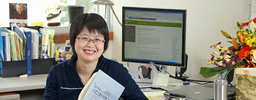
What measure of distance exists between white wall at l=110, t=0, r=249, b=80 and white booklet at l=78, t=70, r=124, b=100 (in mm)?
962

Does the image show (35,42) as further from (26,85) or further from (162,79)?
(162,79)

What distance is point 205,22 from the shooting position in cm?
213

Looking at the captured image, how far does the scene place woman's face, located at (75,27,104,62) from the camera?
4.66ft

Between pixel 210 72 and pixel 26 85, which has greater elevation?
pixel 210 72

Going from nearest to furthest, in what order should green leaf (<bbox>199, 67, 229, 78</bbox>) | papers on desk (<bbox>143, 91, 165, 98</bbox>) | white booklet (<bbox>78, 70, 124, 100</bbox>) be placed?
white booklet (<bbox>78, 70, 124, 100</bbox>), green leaf (<bbox>199, 67, 229, 78</bbox>), papers on desk (<bbox>143, 91, 165, 98</bbox>)

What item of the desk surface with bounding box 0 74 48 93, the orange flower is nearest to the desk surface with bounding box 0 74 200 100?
the desk surface with bounding box 0 74 48 93

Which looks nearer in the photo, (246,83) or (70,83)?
(246,83)

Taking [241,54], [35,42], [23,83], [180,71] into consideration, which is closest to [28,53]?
[35,42]

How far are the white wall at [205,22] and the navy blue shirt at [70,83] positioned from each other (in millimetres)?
792

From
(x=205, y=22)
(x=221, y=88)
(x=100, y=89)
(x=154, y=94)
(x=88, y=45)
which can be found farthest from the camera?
(x=205, y=22)

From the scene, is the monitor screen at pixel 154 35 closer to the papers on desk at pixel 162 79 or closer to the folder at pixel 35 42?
the papers on desk at pixel 162 79

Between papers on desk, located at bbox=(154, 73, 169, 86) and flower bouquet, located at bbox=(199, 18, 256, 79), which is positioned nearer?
flower bouquet, located at bbox=(199, 18, 256, 79)

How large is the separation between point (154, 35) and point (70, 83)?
2.20ft

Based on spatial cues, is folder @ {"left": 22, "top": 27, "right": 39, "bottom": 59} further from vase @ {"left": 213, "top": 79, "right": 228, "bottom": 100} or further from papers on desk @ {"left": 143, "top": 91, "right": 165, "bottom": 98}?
vase @ {"left": 213, "top": 79, "right": 228, "bottom": 100}
